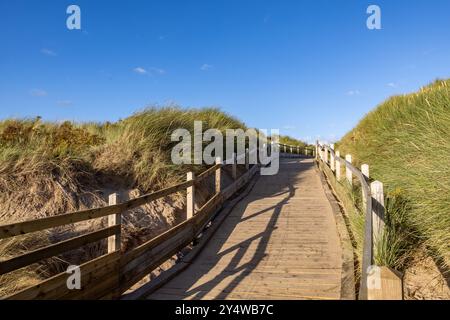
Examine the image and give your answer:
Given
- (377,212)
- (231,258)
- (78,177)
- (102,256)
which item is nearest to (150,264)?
Answer: (102,256)

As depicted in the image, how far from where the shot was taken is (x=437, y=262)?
16.5ft

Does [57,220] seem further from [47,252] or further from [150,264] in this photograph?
[150,264]

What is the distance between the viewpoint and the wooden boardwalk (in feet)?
17.8

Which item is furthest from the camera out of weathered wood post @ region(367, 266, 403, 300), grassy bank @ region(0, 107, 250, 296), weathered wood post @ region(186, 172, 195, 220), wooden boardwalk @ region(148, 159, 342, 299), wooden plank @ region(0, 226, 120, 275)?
weathered wood post @ region(186, 172, 195, 220)

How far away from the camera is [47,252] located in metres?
4.07

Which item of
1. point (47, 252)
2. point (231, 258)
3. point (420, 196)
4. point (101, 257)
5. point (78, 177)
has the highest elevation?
point (78, 177)

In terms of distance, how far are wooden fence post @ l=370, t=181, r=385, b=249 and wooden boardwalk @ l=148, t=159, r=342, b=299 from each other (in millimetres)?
970

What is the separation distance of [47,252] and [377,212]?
4.34 meters

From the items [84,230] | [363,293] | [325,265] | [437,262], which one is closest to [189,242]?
Answer: [84,230]

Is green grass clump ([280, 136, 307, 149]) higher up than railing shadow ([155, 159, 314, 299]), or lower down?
higher up
